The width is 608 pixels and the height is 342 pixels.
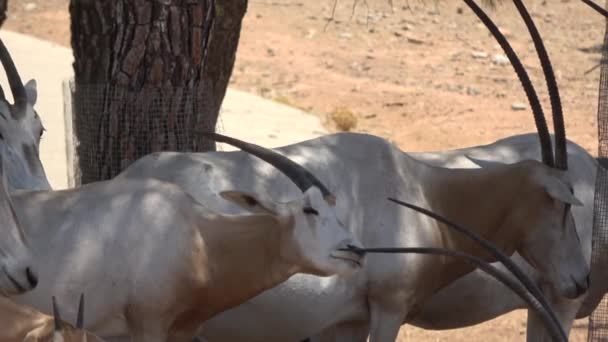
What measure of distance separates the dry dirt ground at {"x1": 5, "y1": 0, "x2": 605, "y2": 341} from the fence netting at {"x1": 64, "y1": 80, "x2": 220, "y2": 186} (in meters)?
8.06

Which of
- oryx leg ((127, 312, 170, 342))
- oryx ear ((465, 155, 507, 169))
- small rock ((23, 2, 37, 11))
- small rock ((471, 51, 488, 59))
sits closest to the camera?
oryx leg ((127, 312, 170, 342))

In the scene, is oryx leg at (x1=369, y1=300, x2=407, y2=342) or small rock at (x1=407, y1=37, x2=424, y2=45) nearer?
oryx leg at (x1=369, y1=300, x2=407, y2=342)

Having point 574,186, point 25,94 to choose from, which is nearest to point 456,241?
point 574,186

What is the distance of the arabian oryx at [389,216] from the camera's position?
529 cm

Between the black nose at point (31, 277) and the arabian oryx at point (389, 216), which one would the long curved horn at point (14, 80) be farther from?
the black nose at point (31, 277)

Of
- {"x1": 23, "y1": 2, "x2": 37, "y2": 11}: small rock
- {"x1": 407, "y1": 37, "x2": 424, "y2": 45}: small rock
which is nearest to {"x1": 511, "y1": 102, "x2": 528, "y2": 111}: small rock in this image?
{"x1": 407, "y1": 37, "x2": 424, "y2": 45}: small rock

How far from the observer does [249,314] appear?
5289 millimetres

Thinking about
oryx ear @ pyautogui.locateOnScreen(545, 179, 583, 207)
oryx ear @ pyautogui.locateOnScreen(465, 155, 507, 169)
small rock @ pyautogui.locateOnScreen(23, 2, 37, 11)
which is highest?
oryx ear @ pyautogui.locateOnScreen(545, 179, 583, 207)

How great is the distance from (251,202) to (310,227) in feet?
0.73

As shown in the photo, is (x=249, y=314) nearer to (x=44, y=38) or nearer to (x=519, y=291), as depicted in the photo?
(x=519, y=291)

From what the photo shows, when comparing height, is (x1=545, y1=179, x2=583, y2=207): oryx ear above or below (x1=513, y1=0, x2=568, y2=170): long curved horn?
below

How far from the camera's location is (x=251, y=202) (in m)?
4.58

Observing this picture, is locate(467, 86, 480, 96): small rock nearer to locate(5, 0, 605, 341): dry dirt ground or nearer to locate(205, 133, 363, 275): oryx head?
locate(5, 0, 605, 341): dry dirt ground

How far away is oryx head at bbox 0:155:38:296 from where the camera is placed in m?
4.06
